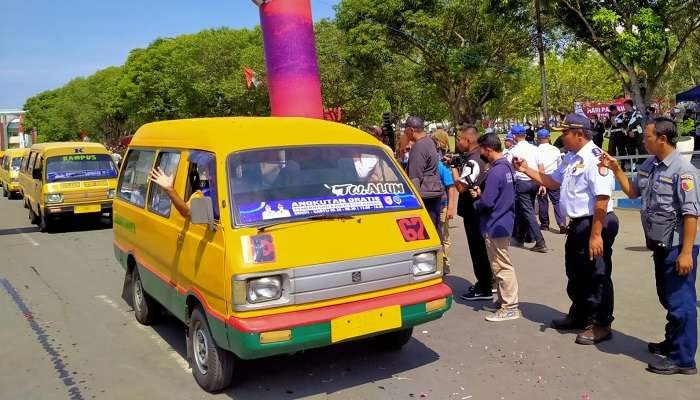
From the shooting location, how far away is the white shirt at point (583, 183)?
15.3 ft

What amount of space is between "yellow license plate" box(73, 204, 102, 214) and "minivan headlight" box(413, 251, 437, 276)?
34.6ft

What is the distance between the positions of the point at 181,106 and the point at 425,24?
70.6 feet

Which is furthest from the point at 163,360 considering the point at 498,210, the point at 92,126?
the point at 92,126

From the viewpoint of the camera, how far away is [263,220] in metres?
4.16

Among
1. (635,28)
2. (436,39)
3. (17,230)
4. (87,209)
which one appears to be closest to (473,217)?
(87,209)

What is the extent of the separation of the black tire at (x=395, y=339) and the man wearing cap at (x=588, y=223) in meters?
1.45

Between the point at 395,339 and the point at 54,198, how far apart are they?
1025cm

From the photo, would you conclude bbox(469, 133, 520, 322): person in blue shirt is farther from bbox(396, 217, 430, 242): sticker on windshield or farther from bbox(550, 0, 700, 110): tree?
bbox(550, 0, 700, 110): tree

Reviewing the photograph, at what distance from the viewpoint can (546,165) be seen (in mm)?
9219

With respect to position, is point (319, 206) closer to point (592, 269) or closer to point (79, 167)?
point (592, 269)

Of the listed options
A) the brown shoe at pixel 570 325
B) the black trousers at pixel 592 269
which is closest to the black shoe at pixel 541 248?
the brown shoe at pixel 570 325

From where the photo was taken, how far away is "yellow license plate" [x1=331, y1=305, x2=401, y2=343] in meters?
4.03

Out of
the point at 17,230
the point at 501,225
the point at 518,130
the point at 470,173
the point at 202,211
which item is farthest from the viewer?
the point at 17,230

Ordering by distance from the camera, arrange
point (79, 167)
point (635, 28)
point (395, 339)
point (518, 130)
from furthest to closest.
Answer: point (635, 28)
point (79, 167)
point (518, 130)
point (395, 339)
